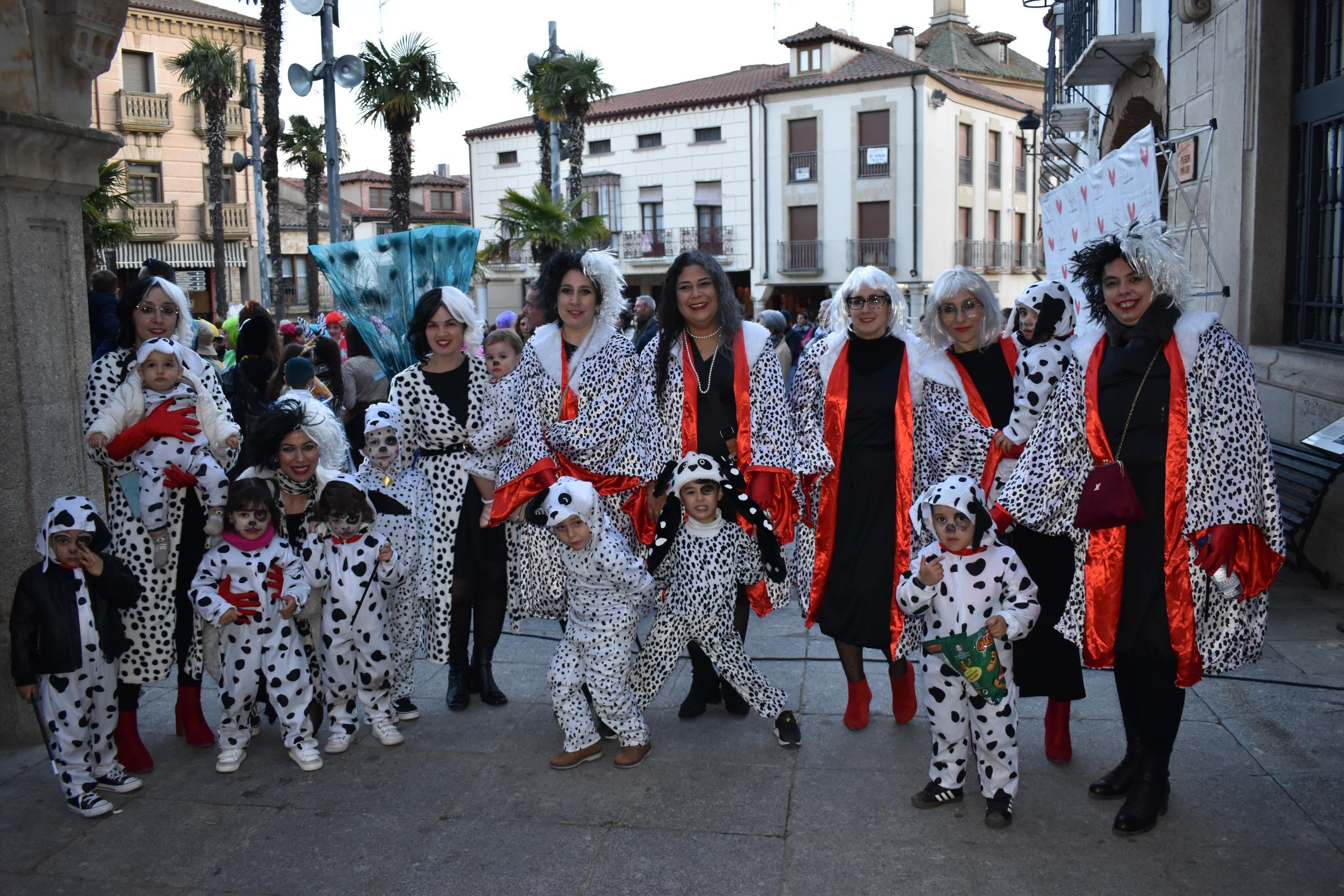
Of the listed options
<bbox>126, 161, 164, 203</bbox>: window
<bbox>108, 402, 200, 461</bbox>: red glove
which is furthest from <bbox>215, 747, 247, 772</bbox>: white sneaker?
<bbox>126, 161, 164, 203</bbox>: window

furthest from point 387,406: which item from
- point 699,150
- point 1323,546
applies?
point 699,150

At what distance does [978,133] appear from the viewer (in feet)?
115

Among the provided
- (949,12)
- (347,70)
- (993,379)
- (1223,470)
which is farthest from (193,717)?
(949,12)

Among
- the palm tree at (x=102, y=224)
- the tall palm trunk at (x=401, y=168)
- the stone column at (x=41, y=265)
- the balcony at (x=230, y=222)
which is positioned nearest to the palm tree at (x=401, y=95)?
the tall palm trunk at (x=401, y=168)

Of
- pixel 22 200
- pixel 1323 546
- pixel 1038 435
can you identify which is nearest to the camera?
pixel 1038 435

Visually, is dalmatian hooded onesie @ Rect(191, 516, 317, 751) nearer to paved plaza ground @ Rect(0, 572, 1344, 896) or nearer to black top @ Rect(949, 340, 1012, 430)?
paved plaza ground @ Rect(0, 572, 1344, 896)

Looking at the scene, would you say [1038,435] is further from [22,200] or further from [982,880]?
[22,200]

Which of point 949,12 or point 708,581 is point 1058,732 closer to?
point 708,581

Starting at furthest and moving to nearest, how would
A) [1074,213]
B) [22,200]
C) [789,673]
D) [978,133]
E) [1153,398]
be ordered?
[978,133]
[1074,213]
[789,673]
[22,200]
[1153,398]

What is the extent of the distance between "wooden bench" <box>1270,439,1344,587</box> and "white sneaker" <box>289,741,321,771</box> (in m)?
4.86

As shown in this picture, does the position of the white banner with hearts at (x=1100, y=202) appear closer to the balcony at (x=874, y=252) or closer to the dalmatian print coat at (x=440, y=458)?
the dalmatian print coat at (x=440, y=458)

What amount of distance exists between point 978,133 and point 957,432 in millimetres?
34067

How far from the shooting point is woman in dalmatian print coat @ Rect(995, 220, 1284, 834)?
125 inches

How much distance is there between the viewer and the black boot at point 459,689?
4.51 meters
